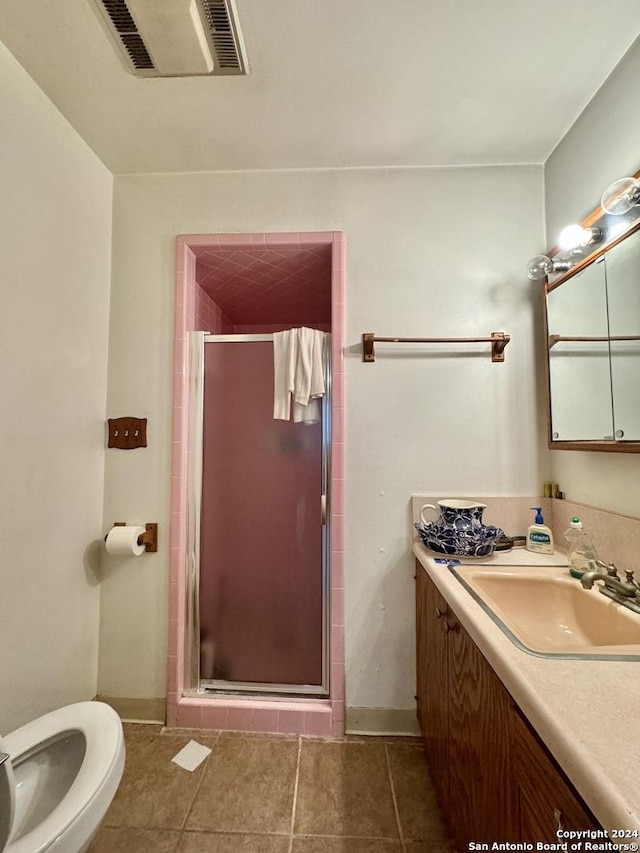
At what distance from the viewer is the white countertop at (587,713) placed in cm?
42

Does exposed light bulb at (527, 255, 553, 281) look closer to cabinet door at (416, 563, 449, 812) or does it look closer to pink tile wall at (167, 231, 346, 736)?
pink tile wall at (167, 231, 346, 736)

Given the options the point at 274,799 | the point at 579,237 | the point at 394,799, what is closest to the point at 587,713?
the point at 394,799

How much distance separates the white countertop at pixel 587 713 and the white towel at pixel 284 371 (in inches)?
42.9

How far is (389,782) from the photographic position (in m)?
1.24

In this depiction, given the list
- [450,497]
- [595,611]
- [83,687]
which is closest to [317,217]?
[450,497]

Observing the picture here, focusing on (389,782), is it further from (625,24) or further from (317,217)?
(625,24)

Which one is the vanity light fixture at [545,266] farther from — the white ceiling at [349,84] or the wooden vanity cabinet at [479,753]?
the wooden vanity cabinet at [479,753]

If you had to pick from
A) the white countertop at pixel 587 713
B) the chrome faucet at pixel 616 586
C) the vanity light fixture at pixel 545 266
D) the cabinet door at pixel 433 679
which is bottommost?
the cabinet door at pixel 433 679

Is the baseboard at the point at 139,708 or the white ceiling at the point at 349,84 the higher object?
the white ceiling at the point at 349,84

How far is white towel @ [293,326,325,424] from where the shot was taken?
158cm

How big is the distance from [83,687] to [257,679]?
0.73 metres

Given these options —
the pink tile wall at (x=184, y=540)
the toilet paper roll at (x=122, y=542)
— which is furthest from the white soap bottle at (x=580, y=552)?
the toilet paper roll at (x=122, y=542)

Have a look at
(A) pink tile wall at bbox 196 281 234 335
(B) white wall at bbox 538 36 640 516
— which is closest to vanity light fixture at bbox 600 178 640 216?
(B) white wall at bbox 538 36 640 516

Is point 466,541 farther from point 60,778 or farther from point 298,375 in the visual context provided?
point 60,778
